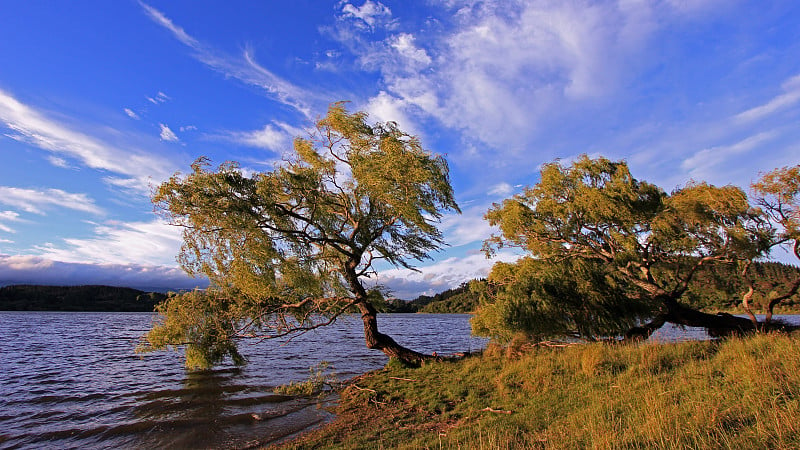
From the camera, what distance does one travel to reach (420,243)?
52.7 ft

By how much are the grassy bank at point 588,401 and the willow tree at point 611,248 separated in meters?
3.08

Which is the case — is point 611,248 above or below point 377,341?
above

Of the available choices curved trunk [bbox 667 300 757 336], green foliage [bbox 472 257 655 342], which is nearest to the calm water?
green foliage [bbox 472 257 655 342]

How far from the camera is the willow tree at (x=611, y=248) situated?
16609mm

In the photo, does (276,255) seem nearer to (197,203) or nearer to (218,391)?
(197,203)

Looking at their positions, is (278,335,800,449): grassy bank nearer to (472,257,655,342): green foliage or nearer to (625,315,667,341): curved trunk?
(472,257,655,342): green foliage

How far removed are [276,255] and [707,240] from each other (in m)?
19.0

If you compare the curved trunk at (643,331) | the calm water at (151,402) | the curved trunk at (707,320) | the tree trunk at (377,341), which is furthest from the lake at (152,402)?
A: the curved trunk at (707,320)

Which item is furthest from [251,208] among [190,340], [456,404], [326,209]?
[456,404]

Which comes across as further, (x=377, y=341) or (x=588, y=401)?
(x=377, y=341)

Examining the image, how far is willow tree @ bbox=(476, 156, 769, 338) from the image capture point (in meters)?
16.6

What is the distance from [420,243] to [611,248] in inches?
392

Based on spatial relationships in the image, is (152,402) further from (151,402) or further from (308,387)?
(308,387)

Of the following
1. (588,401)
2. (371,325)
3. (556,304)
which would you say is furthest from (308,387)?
(556,304)
